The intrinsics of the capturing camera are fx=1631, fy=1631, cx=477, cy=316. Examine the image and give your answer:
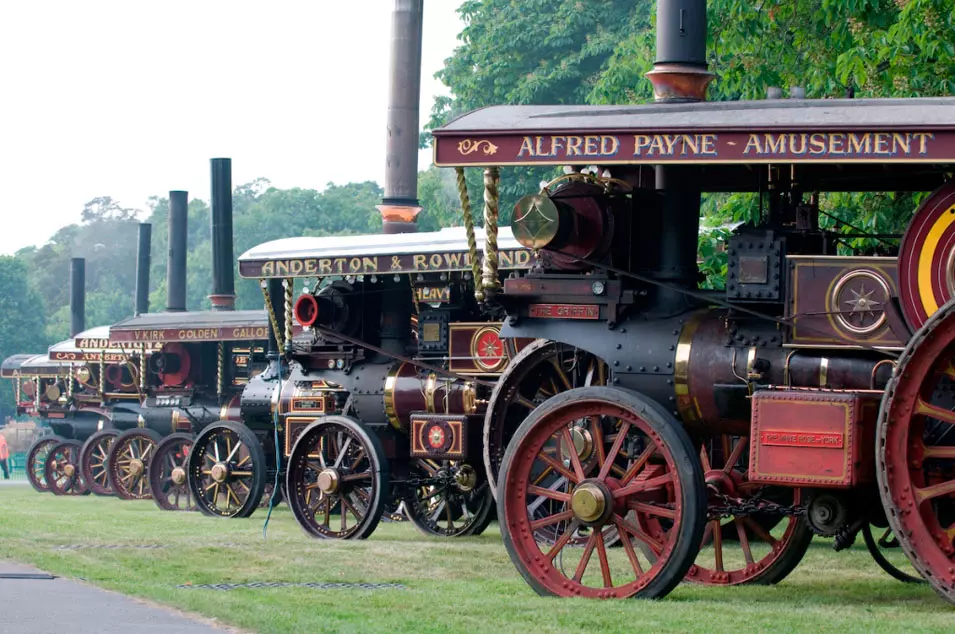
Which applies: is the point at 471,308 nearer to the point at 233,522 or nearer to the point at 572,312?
the point at 233,522

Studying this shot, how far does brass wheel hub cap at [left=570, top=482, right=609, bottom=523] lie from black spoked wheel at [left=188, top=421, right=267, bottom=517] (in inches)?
314

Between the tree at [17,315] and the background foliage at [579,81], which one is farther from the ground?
the background foliage at [579,81]

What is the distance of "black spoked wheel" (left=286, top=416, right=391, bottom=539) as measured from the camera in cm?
1295

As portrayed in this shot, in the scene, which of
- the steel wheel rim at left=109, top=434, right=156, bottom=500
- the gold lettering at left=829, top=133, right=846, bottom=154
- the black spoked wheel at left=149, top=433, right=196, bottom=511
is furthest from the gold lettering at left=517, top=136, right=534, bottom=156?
the steel wheel rim at left=109, top=434, right=156, bottom=500

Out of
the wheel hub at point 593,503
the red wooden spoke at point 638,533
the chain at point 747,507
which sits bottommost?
the red wooden spoke at point 638,533

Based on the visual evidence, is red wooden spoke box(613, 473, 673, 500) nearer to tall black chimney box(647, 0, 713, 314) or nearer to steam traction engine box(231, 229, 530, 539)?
tall black chimney box(647, 0, 713, 314)

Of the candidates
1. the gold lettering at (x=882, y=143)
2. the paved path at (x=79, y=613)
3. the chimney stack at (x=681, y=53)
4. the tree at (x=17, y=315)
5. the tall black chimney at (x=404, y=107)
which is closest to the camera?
the paved path at (x=79, y=613)

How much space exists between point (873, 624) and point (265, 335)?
1294cm

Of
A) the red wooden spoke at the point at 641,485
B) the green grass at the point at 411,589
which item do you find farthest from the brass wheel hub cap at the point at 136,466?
the red wooden spoke at the point at 641,485

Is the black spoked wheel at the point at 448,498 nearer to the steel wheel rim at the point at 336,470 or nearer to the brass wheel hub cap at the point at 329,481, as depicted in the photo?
the steel wheel rim at the point at 336,470

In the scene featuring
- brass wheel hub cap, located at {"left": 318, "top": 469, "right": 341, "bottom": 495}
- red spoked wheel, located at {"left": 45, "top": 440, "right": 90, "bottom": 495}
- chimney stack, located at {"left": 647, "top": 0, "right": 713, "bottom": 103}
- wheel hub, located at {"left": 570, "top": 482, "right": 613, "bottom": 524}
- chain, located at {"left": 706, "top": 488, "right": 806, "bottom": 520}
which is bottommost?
red spoked wheel, located at {"left": 45, "top": 440, "right": 90, "bottom": 495}

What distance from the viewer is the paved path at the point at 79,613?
7.08 metres

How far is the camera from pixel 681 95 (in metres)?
9.70

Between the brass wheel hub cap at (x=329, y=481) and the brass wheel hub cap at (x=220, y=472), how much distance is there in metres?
3.17
